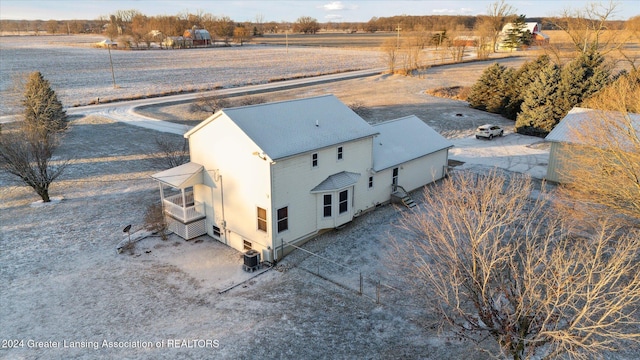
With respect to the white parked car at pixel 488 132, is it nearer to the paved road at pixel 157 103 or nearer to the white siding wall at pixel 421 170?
the white siding wall at pixel 421 170

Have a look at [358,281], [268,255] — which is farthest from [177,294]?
[358,281]

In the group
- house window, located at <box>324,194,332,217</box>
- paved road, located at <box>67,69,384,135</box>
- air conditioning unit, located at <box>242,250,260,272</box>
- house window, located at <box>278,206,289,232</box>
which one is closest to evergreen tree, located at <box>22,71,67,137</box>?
paved road, located at <box>67,69,384,135</box>

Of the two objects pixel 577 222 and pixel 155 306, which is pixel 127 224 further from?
pixel 577 222

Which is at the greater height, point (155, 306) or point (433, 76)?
point (433, 76)

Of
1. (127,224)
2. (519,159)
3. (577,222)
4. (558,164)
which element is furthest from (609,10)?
(127,224)

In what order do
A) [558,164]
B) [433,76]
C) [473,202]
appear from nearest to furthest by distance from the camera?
1. [473,202]
2. [558,164]
3. [433,76]

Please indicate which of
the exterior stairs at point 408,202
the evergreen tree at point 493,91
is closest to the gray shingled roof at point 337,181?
the exterior stairs at point 408,202
